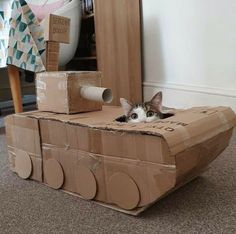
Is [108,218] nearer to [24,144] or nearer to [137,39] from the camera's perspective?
[24,144]

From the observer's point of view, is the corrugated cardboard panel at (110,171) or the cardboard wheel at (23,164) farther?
the cardboard wheel at (23,164)

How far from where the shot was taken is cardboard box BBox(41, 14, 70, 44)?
112 centimetres

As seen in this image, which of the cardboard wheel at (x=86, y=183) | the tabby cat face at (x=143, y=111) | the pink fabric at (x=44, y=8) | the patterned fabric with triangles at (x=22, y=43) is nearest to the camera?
the cardboard wheel at (x=86, y=183)

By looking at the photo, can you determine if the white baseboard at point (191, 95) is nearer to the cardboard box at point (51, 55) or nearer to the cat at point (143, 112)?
the cat at point (143, 112)

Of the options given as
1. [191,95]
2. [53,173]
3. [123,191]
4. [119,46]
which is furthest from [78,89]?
[119,46]

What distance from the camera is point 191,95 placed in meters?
1.83

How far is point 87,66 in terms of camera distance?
2354mm

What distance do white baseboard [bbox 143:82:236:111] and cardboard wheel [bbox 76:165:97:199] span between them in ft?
3.32

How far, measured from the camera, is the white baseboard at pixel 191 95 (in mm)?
1608

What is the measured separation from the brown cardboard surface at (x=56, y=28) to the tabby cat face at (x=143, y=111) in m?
0.40

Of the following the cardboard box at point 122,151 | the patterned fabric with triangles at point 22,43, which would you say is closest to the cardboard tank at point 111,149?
the cardboard box at point 122,151

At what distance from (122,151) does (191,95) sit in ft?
3.95

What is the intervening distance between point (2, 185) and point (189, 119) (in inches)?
22.6

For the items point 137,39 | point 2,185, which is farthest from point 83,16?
point 2,185
